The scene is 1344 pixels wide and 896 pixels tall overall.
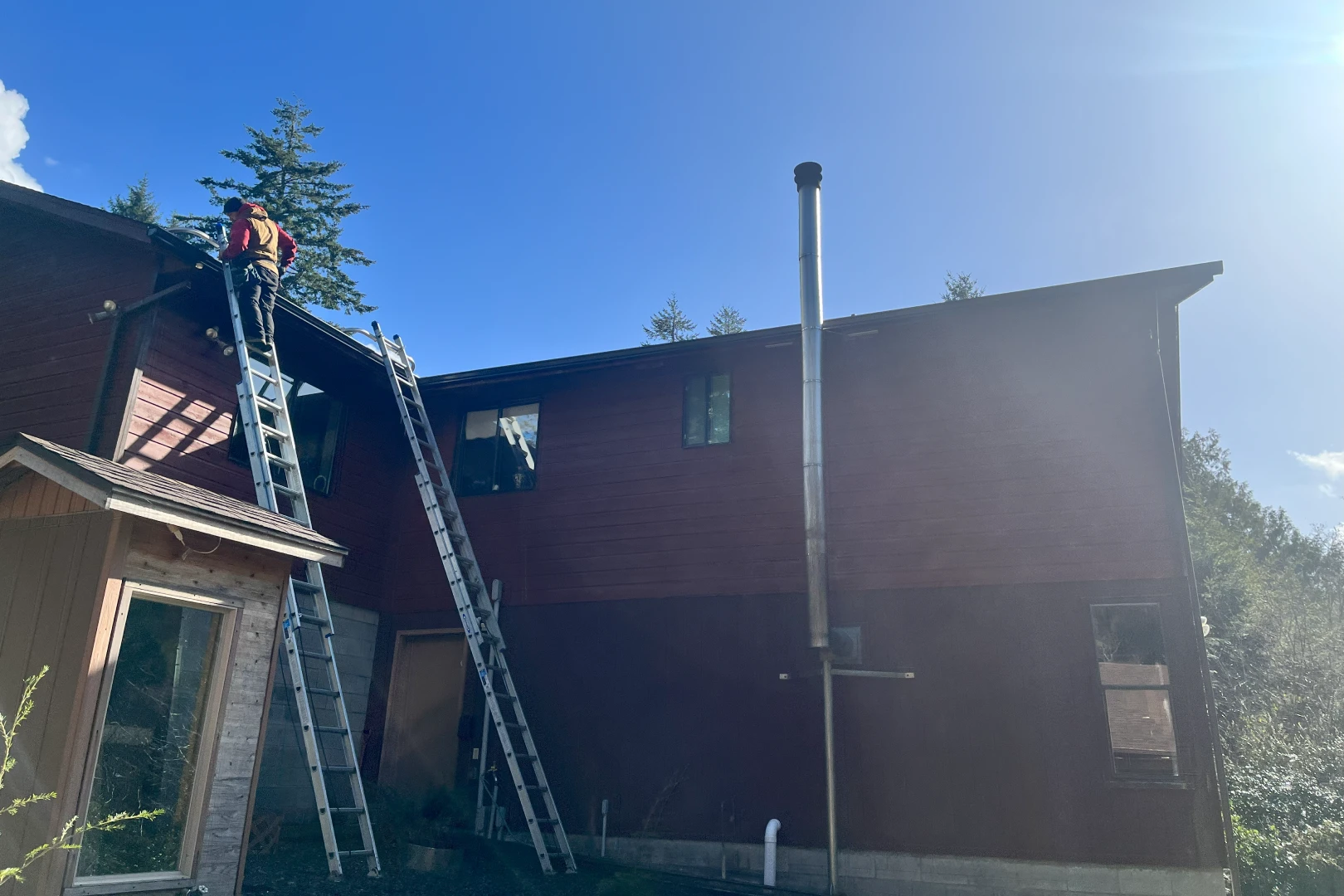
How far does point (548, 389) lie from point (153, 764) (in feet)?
22.9

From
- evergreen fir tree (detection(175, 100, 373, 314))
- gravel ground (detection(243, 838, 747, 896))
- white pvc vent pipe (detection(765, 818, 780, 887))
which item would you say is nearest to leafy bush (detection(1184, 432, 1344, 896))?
white pvc vent pipe (detection(765, 818, 780, 887))

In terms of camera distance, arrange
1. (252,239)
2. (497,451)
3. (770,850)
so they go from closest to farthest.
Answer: (770,850) < (252,239) < (497,451)

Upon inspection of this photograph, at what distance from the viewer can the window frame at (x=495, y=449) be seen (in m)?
11.7

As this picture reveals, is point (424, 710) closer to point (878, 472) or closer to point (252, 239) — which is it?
point (252, 239)

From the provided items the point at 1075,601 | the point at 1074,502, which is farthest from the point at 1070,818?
the point at 1074,502

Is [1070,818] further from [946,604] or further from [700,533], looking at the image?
[700,533]

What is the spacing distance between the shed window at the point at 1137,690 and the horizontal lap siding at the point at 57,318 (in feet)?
31.7

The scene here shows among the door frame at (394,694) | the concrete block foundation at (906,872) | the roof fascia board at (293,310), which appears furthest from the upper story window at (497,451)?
the concrete block foundation at (906,872)

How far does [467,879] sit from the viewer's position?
8023 millimetres

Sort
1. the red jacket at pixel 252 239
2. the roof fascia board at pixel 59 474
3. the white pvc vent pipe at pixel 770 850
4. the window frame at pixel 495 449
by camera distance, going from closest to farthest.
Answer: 1. the roof fascia board at pixel 59 474
2. the white pvc vent pipe at pixel 770 850
3. the red jacket at pixel 252 239
4. the window frame at pixel 495 449

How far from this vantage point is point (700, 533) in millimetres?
10641

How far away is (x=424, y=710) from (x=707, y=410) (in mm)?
4888

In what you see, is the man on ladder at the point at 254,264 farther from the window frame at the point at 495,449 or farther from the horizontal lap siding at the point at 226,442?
the window frame at the point at 495,449

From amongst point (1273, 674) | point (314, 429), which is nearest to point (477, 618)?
point (314, 429)
